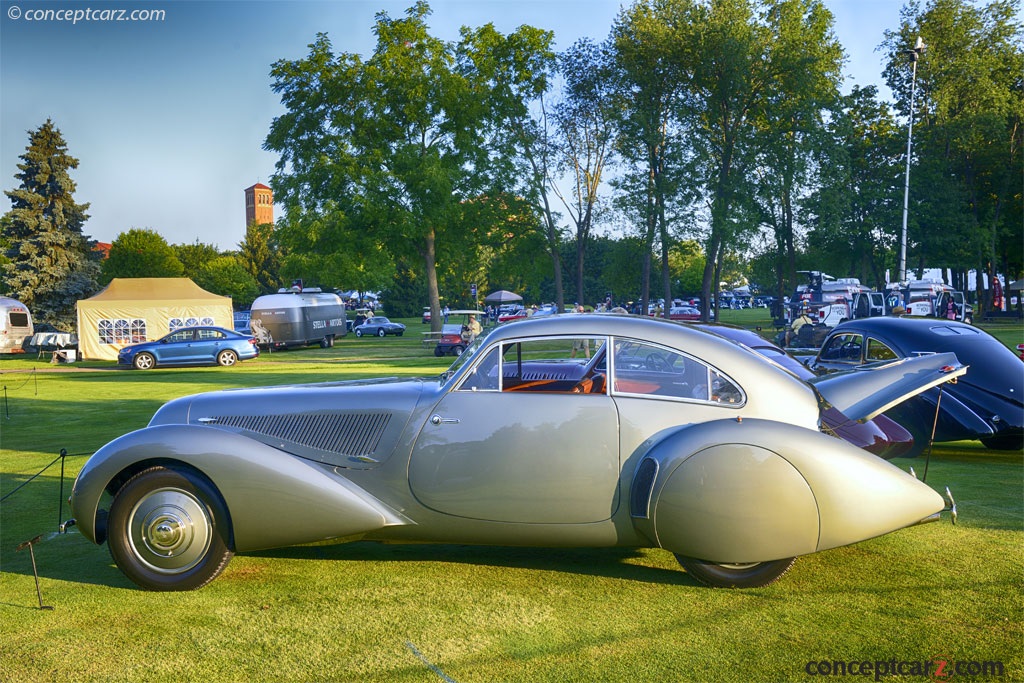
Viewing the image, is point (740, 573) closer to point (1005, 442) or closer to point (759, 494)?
point (759, 494)

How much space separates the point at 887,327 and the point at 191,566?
27.2 ft

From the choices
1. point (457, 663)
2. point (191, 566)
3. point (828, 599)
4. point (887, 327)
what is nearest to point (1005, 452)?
point (887, 327)

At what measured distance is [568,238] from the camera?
43344 millimetres

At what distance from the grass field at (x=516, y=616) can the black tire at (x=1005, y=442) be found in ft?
8.42

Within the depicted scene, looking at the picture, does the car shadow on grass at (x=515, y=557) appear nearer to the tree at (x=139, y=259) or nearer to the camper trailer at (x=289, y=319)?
the camper trailer at (x=289, y=319)

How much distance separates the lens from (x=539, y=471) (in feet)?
14.9

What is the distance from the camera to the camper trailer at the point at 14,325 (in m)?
34.8

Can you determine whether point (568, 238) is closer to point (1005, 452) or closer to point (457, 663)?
point (1005, 452)

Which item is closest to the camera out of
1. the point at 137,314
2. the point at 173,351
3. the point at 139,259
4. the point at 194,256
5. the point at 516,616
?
the point at 516,616

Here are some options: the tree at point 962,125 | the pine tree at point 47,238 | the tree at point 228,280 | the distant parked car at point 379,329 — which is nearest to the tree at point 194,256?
the tree at point 228,280

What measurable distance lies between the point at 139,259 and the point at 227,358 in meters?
39.7

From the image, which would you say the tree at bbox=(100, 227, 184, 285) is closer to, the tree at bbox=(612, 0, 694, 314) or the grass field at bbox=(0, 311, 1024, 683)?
the tree at bbox=(612, 0, 694, 314)

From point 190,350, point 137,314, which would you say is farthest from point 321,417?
Answer: point 137,314

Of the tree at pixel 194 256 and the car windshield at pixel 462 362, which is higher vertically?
the tree at pixel 194 256
